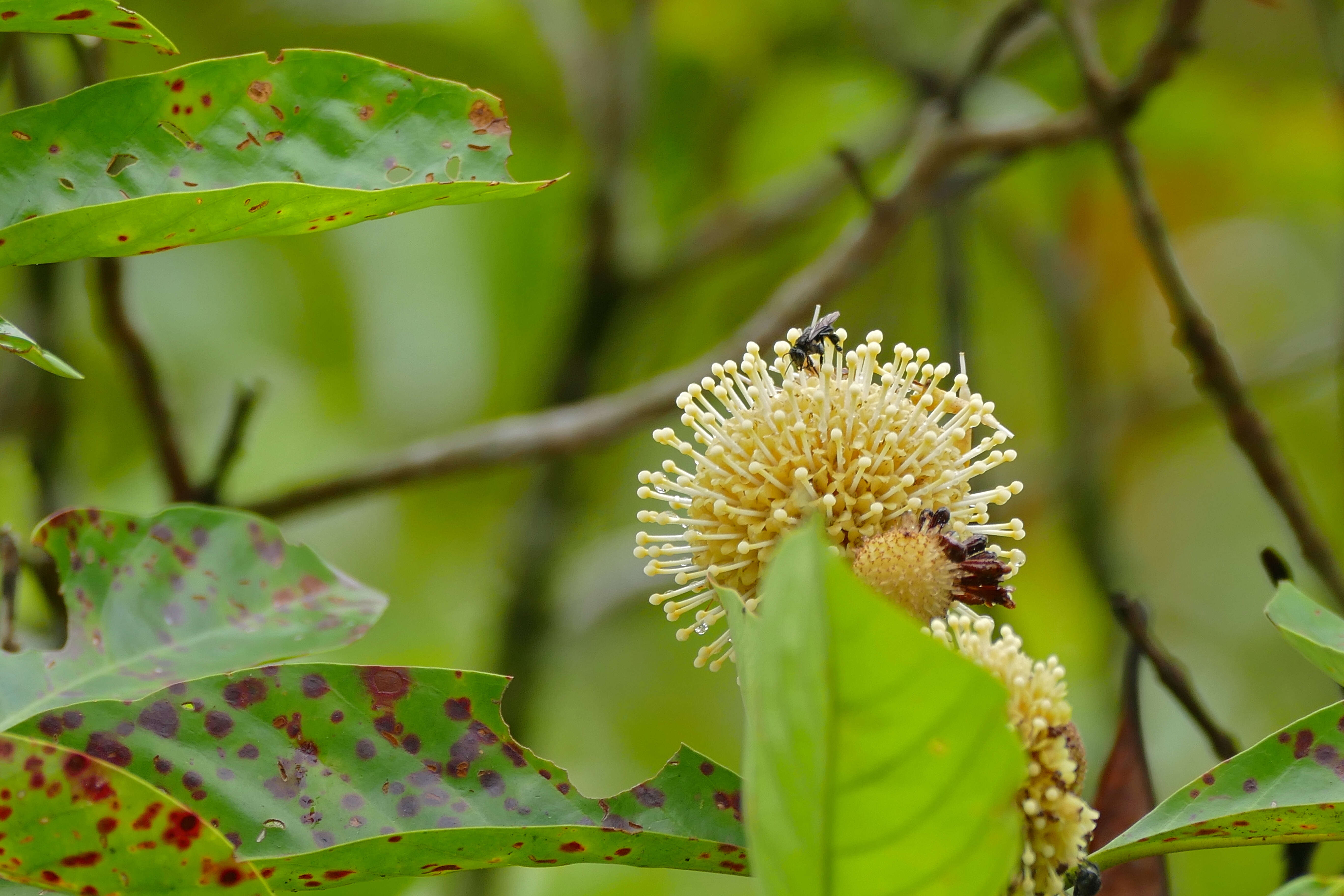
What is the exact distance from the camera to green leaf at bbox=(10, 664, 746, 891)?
69 centimetres

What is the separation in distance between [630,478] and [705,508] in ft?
5.51

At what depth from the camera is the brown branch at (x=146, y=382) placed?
1262 mm

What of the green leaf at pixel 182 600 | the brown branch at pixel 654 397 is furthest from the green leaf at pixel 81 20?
the brown branch at pixel 654 397

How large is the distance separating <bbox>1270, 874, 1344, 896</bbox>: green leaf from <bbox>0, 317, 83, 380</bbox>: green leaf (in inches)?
25.0

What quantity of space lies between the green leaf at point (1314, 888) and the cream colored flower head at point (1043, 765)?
20cm

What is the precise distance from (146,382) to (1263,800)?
46.9 inches

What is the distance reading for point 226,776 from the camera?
696 mm

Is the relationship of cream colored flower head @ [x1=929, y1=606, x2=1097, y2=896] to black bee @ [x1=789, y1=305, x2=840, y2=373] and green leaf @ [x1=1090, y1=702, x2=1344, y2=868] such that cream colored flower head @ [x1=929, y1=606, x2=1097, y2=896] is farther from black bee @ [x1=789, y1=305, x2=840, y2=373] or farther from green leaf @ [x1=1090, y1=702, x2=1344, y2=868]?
black bee @ [x1=789, y1=305, x2=840, y2=373]

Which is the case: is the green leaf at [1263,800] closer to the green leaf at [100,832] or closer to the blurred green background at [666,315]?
the green leaf at [100,832]

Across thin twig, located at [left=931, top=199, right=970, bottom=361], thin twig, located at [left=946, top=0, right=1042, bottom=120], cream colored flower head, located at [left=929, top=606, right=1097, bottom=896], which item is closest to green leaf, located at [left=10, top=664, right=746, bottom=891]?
cream colored flower head, located at [left=929, top=606, right=1097, bottom=896]

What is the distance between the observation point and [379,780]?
712 mm

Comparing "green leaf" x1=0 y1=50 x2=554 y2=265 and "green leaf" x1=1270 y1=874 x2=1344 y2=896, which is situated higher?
"green leaf" x1=0 y1=50 x2=554 y2=265

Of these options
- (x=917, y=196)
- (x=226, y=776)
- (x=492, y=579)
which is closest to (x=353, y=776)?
(x=226, y=776)

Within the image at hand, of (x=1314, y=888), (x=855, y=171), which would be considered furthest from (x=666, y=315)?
(x=1314, y=888)
